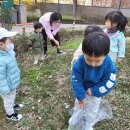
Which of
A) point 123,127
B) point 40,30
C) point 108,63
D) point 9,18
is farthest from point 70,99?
point 9,18

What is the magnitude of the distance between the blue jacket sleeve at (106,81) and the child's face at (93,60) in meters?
0.19

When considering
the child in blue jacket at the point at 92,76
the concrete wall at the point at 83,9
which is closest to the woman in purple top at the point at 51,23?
the child in blue jacket at the point at 92,76

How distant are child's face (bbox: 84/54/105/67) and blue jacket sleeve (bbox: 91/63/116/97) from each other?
186 mm

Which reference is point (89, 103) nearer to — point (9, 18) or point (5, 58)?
point (5, 58)

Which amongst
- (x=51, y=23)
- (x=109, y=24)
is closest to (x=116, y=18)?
(x=109, y=24)

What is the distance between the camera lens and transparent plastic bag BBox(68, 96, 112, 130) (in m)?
2.74

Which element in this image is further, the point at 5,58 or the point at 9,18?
the point at 9,18

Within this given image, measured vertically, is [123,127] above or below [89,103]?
below

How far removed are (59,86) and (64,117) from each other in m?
0.78

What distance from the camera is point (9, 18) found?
7598mm

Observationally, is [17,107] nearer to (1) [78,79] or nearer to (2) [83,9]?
(1) [78,79]

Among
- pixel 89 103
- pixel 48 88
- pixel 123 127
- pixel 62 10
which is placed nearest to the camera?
pixel 89 103

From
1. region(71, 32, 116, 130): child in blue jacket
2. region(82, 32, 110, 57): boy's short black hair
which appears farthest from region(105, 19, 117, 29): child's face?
region(82, 32, 110, 57): boy's short black hair

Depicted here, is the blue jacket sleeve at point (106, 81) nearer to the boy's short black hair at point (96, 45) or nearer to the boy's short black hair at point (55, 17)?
the boy's short black hair at point (96, 45)
